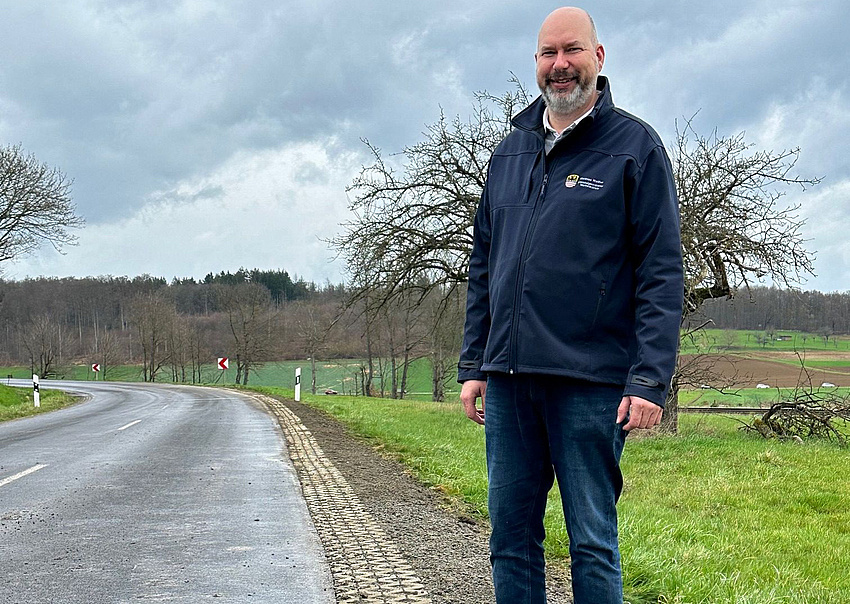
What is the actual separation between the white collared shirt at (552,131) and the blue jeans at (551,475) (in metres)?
0.78

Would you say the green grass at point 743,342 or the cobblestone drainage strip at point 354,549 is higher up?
the green grass at point 743,342

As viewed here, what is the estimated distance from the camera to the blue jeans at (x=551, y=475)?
8.02 feet

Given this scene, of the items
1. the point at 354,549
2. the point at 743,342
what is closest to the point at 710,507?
the point at 354,549

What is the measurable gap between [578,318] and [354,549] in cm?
301

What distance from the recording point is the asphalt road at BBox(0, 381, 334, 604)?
4148 mm

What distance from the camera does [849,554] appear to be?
22.0ft

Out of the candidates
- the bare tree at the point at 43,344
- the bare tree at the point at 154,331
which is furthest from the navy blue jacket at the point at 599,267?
the bare tree at the point at 154,331

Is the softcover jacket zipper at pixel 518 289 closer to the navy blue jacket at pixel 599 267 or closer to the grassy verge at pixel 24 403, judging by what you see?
the navy blue jacket at pixel 599 267

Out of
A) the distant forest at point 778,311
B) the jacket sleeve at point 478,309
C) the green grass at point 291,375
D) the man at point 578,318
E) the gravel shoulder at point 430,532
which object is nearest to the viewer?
the man at point 578,318

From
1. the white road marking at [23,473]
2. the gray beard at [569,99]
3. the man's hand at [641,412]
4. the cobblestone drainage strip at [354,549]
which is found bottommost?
the cobblestone drainage strip at [354,549]

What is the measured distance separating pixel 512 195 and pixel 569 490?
0.98 m

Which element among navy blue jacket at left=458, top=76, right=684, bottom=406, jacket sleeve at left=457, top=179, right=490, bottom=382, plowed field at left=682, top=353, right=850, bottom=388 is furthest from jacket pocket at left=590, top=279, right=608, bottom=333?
plowed field at left=682, top=353, right=850, bottom=388

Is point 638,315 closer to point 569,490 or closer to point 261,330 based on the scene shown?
point 569,490

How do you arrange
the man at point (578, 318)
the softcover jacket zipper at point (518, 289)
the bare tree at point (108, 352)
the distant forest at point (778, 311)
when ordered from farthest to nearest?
the bare tree at point (108, 352), the distant forest at point (778, 311), the softcover jacket zipper at point (518, 289), the man at point (578, 318)
